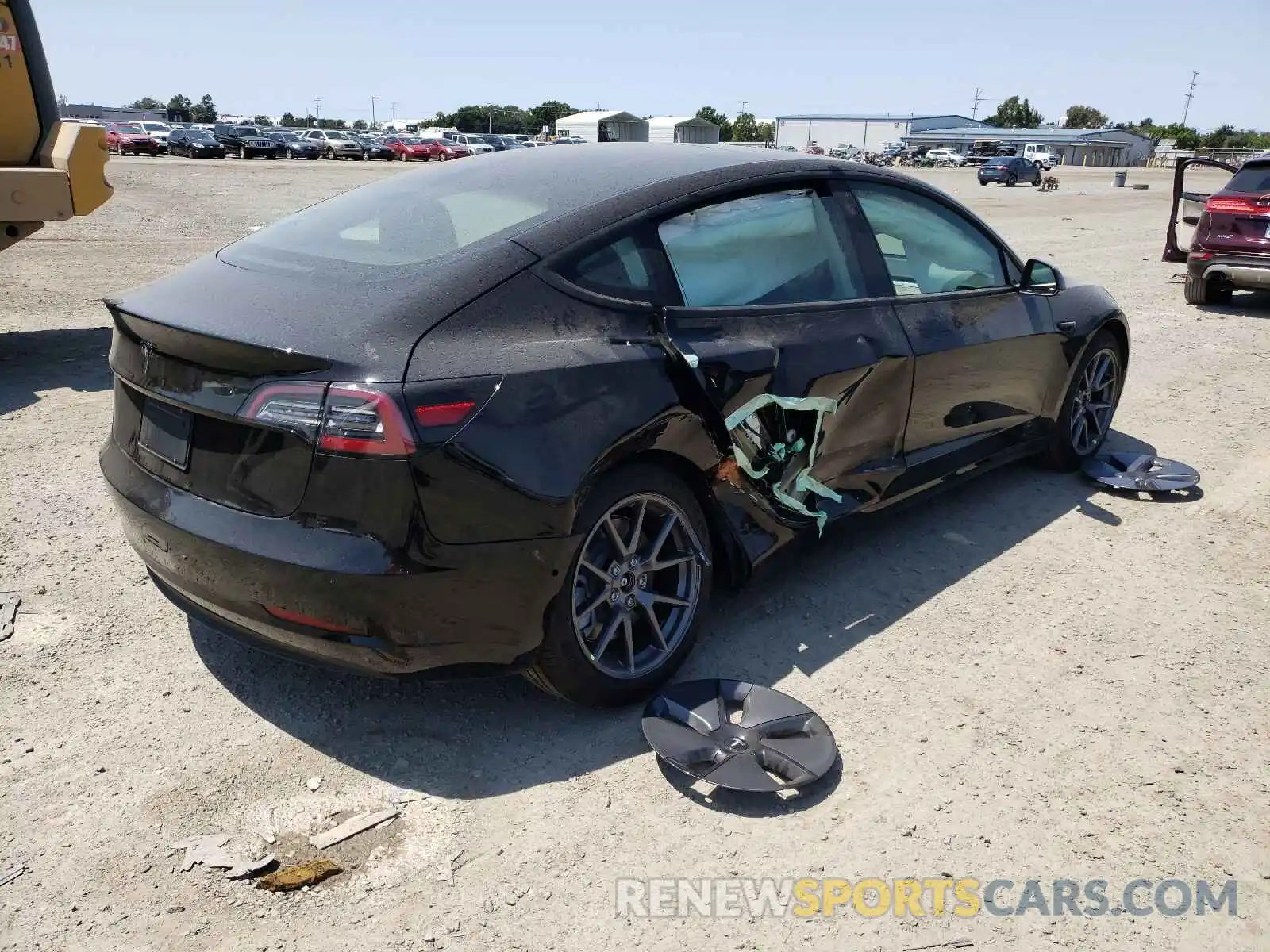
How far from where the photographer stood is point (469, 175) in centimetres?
374

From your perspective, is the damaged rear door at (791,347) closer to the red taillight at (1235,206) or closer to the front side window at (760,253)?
the front side window at (760,253)

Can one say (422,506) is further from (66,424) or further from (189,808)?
(66,424)

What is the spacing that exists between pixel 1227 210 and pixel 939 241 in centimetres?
803

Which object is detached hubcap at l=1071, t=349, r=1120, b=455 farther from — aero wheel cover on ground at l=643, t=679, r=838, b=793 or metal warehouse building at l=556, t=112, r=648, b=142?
metal warehouse building at l=556, t=112, r=648, b=142

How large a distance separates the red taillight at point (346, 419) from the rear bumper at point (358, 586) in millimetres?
218

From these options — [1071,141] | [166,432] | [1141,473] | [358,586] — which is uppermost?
[1071,141]

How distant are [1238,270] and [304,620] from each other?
10.9 m

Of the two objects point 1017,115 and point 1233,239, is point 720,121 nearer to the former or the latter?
point 1017,115

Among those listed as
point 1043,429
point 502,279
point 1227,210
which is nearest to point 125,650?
point 502,279

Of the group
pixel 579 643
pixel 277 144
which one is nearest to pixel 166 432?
pixel 579 643

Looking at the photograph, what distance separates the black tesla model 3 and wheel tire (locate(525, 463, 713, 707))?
0.03 ft

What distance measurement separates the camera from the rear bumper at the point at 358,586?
2664 mm

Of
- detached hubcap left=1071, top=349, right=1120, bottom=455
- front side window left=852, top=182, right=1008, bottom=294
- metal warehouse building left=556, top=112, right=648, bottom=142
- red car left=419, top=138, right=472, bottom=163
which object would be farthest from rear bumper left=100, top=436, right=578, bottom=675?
metal warehouse building left=556, top=112, right=648, bottom=142

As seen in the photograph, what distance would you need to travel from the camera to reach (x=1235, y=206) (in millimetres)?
10547
